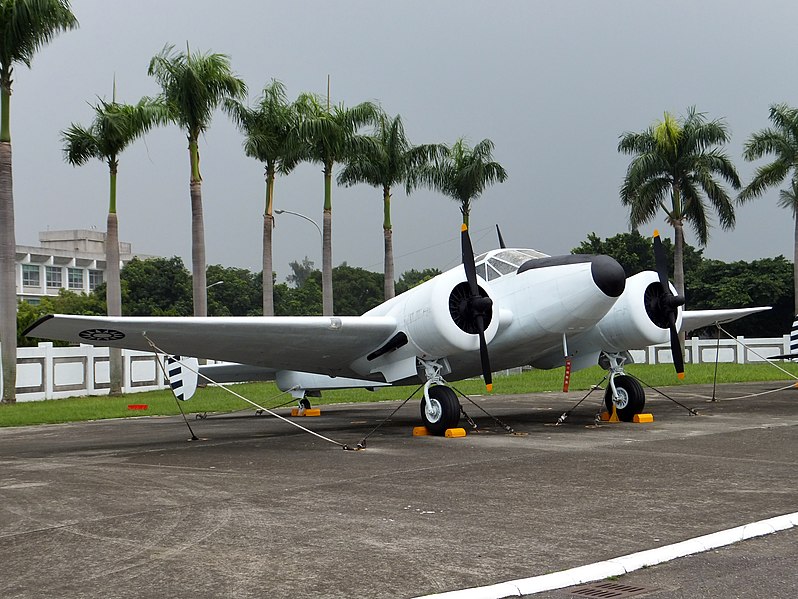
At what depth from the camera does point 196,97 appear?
33.9 meters

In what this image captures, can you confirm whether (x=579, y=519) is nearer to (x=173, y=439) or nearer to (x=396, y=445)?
(x=396, y=445)

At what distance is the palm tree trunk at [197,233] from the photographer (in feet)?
114

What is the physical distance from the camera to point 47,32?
2941cm

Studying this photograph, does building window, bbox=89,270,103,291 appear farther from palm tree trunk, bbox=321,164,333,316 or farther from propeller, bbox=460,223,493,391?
propeller, bbox=460,223,493,391

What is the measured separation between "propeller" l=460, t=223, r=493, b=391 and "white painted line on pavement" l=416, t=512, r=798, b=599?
26.6ft

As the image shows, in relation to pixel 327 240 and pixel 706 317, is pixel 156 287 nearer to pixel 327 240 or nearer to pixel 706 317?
pixel 327 240

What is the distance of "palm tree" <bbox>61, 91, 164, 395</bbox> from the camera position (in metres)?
33.8

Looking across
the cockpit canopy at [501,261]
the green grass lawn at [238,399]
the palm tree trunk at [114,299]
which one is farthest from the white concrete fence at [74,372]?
the cockpit canopy at [501,261]

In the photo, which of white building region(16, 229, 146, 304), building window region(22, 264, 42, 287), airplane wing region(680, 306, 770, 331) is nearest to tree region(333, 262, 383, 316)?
white building region(16, 229, 146, 304)

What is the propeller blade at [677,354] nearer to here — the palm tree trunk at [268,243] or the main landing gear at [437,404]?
the main landing gear at [437,404]

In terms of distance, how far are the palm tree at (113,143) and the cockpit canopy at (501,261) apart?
20632mm

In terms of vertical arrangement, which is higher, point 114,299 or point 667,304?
point 114,299

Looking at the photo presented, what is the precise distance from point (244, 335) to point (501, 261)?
16.9ft

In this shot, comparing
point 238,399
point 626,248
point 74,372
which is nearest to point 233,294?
point 626,248
